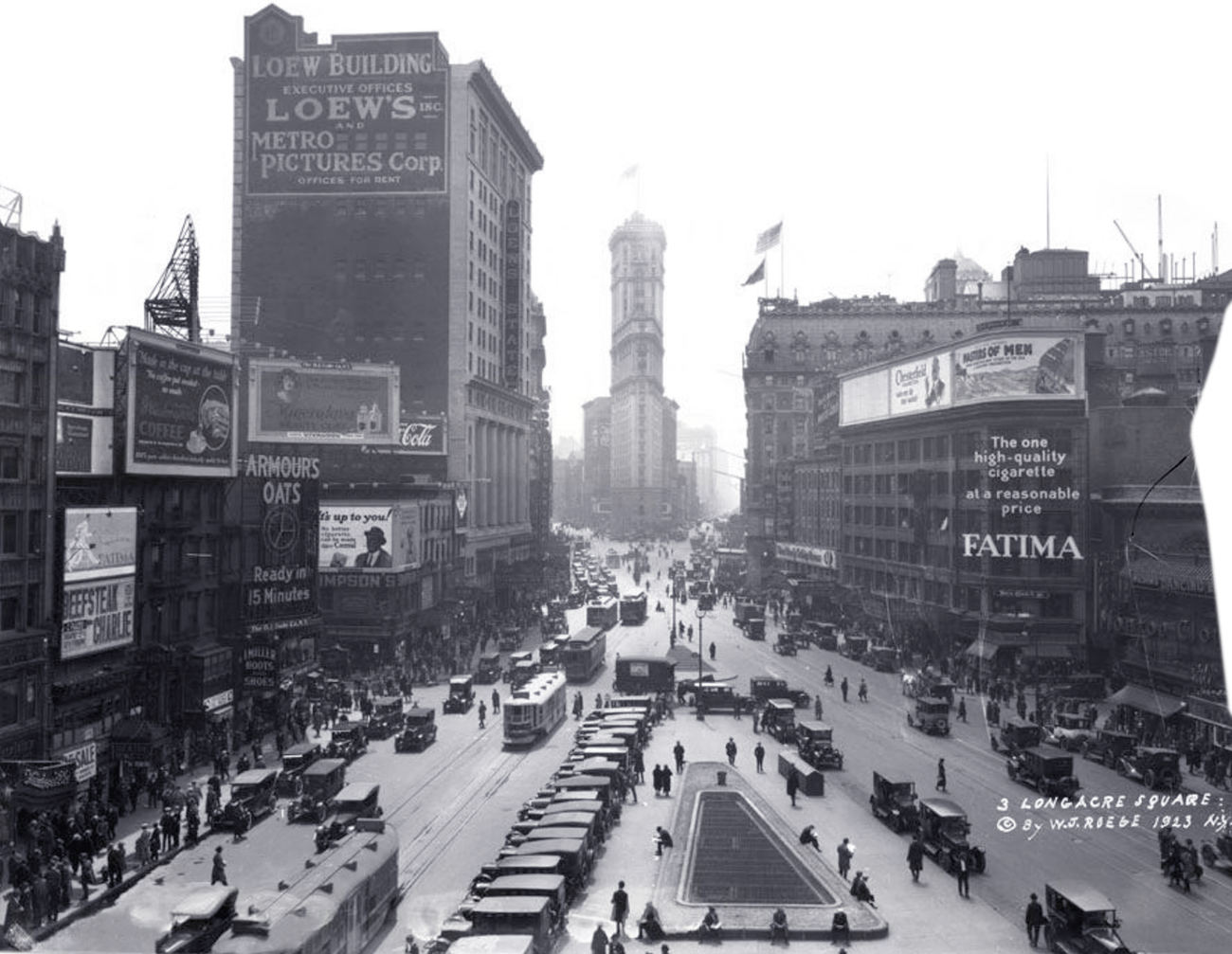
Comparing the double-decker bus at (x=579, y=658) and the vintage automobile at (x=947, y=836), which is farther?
the double-decker bus at (x=579, y=658)

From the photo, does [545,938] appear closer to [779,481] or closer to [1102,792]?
[1102,792]

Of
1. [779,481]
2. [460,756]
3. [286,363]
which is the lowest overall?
[460,756]

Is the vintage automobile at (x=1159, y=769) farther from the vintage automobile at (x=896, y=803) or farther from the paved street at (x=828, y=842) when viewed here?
the vintage automobile at (x=896, y=803)

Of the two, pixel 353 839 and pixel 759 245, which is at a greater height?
pixel 759 245

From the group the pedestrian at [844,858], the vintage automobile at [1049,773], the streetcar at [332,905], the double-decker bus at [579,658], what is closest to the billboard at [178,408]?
the streetcar at [332,905]

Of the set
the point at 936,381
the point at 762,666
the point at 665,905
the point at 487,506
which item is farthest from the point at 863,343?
the point at 665,905

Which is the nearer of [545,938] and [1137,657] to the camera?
[545,938]
